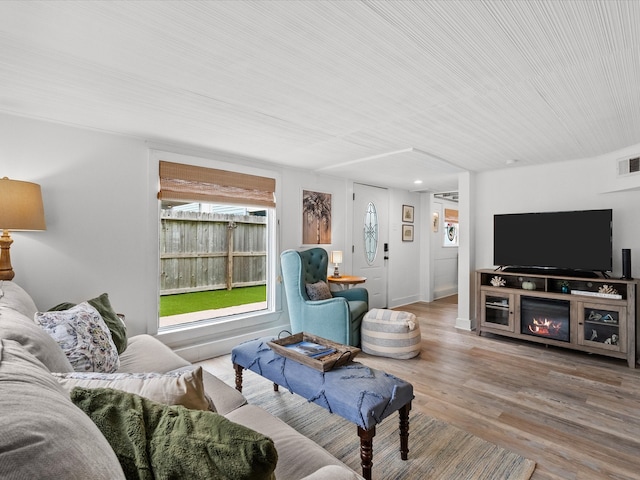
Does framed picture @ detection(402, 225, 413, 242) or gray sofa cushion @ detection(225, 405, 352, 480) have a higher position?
framed picture @ detection(402, 225, 413, 242)

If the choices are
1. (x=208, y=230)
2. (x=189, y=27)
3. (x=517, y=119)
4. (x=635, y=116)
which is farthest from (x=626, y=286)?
(x=208, y=230)

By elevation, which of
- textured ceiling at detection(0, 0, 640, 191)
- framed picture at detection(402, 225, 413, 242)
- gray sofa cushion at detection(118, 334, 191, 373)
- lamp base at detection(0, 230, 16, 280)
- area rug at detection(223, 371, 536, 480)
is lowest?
area rug at detection(223, 371, 536, 480)

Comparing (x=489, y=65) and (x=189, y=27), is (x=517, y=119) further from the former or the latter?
(x=189, y=27)

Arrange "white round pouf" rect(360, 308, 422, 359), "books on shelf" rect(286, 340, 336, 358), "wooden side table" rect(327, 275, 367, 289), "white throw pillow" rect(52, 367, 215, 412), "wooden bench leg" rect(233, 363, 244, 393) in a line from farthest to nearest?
"wooden side table" rect(327, 275, 367, 289) < "white round pouf" rect(360, 308, 422, 359) < "wooden bench leg" rect(233, 363, 244, 393) < "books on shelf" rect(286, 340, 336, 358) < "white throw pillow" rect(52, 367, 215, 412)

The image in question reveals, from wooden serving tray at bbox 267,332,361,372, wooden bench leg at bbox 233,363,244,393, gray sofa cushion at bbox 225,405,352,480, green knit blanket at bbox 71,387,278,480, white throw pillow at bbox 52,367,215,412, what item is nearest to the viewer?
green knit blanket at bbox 71,387,278,480

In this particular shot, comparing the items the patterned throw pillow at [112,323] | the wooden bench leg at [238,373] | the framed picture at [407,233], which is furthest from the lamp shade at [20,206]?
the framed picture at [407,233]

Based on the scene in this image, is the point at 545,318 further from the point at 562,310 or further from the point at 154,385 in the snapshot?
the point at 154,385

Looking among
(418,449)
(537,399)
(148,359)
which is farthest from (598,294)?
(148,359)

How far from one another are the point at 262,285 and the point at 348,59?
4021 millimetres

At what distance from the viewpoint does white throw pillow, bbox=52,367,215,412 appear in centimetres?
99

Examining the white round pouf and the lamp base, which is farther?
the white round pouf

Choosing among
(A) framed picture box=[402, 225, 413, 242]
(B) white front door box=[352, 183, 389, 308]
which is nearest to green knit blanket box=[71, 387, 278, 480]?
(B) white front door box=[352, 183, 389, 308]

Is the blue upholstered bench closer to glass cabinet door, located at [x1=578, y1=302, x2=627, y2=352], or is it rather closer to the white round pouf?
the white round pouf

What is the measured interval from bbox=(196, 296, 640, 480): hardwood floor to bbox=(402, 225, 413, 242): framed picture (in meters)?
2.46
